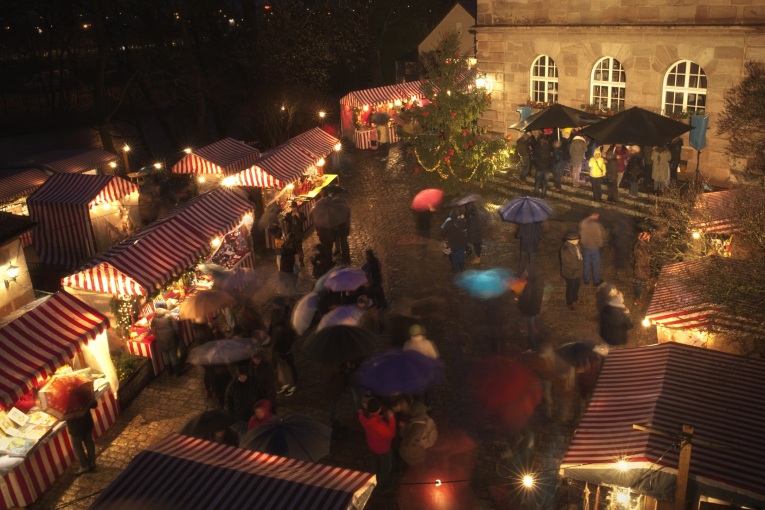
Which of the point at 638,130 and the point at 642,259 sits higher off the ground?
the point at 638,130

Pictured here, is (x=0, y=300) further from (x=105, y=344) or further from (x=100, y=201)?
(x=100, y=201)

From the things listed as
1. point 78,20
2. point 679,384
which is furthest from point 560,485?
point 78,20

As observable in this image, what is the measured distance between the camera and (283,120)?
103ft

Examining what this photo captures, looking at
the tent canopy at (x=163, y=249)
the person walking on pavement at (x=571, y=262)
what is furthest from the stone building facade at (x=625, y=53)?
the tent canopy at (x=163, y=249)

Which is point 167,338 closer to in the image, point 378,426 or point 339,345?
point 339,345

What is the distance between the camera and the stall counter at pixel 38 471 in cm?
877

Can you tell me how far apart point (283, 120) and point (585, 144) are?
52.8 ft

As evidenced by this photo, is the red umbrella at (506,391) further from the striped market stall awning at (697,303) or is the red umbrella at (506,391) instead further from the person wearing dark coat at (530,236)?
the person wearing dark coat at (530,236)

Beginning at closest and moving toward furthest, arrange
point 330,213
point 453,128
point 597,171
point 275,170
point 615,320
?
point 615,320, point 330,213, point 275,170, point 597,171, point 453,128

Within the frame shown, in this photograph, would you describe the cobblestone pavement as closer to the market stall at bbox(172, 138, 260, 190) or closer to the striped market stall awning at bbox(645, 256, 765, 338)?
the striped market stall awning at bbox(645, 256, 765, 338)

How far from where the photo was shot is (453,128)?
1959cm

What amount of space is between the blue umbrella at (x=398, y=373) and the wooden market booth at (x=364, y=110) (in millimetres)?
19816

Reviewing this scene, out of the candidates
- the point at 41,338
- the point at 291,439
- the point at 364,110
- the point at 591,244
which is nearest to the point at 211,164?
the point at 41,338

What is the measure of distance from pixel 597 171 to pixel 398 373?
11.7 m
